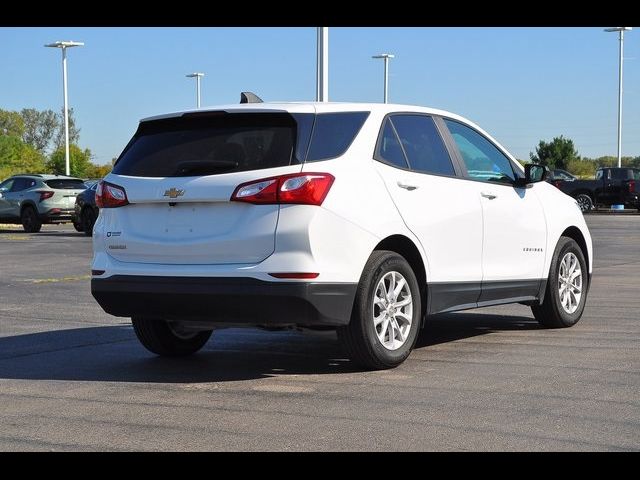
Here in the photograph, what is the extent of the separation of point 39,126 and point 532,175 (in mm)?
130289

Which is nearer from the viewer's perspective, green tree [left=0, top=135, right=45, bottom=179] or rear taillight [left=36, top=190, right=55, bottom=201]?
rear taillight [left=36, top=190, right=55, bottom=201]

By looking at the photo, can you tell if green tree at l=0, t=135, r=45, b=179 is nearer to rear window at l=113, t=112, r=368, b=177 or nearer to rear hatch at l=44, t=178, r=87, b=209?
rear hatch at l=44, t=178, r=87, b=209

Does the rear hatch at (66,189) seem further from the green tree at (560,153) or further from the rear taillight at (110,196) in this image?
the green tree at (560,153)

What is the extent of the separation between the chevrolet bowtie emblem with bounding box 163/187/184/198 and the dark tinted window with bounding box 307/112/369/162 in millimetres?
861

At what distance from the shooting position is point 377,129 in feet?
23.9

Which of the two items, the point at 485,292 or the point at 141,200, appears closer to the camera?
the point at 141,200

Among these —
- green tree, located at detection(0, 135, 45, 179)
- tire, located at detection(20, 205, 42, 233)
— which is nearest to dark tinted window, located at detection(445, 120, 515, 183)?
tire, located at detection(20, 205, 42, 233)

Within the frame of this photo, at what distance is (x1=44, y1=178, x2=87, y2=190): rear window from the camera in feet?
101

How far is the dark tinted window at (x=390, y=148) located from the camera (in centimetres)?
727

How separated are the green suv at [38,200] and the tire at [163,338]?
76.1ft

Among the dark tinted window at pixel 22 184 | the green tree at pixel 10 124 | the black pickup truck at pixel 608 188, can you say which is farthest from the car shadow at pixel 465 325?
the green tree at pixel 10 124
